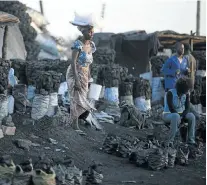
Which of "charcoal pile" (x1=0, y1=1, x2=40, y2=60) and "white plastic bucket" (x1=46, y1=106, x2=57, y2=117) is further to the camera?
"charcoal pile" (x1=0, y1=1, x2=40, y2=60)

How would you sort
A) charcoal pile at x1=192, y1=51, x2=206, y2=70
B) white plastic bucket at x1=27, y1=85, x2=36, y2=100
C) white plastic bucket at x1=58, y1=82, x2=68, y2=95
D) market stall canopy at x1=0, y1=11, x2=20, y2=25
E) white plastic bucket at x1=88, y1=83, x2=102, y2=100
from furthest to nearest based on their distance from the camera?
charcoal pile at x1=192, y1=51, x2=206, y2=70 → white plastic bucket at x1=58, y1=82, x2=68, y2=95 → market stall canopy at x1=0, y1=11, x2=20, y2=25 → white plastic bucket at x1=88, y1=83, x2=102, y2=100 → white plastic bucket at x1=27, y1=85, x2=36, y2=100

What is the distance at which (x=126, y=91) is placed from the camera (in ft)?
36.3

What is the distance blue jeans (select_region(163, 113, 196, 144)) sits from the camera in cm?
782

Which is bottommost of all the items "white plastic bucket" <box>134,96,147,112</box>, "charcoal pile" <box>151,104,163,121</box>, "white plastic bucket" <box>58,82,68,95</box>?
"charcoal pile" <box>151,104,163,121</box>

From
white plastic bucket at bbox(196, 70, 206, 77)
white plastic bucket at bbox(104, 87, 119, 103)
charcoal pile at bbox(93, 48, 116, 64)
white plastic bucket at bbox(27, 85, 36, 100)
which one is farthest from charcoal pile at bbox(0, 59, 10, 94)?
white plastic bucket at bbox(196, 70, 206, 77)

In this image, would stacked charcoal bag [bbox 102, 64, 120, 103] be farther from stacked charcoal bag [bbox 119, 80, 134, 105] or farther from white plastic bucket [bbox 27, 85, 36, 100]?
white plastic bucket [bbox 27, 85, 36, 100]

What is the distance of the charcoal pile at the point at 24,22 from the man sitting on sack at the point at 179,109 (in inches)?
377

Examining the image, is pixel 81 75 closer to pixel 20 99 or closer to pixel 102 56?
pixel 20 99

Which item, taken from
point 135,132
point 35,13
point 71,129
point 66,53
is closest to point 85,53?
point 71,129

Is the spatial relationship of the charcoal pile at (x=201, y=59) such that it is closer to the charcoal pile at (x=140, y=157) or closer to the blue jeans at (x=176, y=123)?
the blue jeans at (x=176, y=123)

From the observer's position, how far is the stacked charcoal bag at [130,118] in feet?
31.7

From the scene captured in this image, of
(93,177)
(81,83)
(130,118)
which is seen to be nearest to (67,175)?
(93,177)

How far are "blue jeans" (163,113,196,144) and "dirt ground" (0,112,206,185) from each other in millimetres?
407

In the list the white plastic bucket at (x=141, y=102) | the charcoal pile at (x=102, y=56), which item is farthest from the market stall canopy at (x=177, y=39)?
the white plastic bucket at (x=141, y=102)
